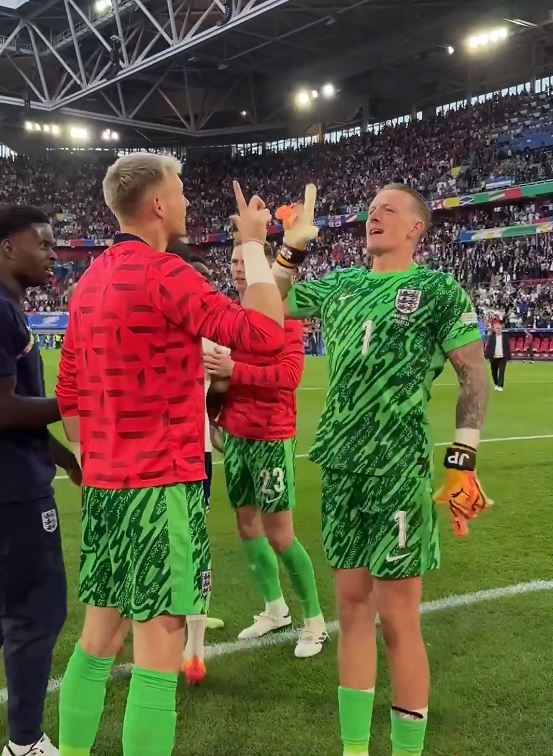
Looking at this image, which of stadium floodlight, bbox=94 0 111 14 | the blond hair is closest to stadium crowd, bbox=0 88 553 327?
stadium floodlight, bbox=94 0 111 14

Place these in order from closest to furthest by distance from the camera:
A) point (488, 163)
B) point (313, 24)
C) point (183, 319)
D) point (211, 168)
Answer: point (183, 319) → point (313, 24) → point (488, 163) → point (211, 168)

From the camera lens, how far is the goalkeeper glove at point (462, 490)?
2711 mm

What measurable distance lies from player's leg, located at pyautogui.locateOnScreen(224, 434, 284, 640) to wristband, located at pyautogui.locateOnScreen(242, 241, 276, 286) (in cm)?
185

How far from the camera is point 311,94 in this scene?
46.2 meters

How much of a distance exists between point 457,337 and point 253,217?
91 centimetres

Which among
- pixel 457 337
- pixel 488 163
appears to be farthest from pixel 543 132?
pixel 457 337

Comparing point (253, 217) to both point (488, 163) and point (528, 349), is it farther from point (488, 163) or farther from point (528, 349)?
point (488, 163)

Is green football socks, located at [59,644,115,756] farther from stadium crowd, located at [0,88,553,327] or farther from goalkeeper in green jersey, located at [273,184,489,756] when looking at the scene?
stadium crowd, located at [0,88,553,327]

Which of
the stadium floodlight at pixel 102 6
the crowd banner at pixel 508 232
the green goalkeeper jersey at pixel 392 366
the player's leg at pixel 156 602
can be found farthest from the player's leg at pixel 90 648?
the stadium floodlight at pixel 102 6

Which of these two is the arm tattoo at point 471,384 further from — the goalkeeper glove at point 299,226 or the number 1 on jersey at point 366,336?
the goalkeeper glove at point 299,226

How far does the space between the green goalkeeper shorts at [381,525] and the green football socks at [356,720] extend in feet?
1.60

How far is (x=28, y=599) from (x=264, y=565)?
5.74ft

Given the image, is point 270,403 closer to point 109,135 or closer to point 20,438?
point 20,438

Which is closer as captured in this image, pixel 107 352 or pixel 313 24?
pixel 107 352
